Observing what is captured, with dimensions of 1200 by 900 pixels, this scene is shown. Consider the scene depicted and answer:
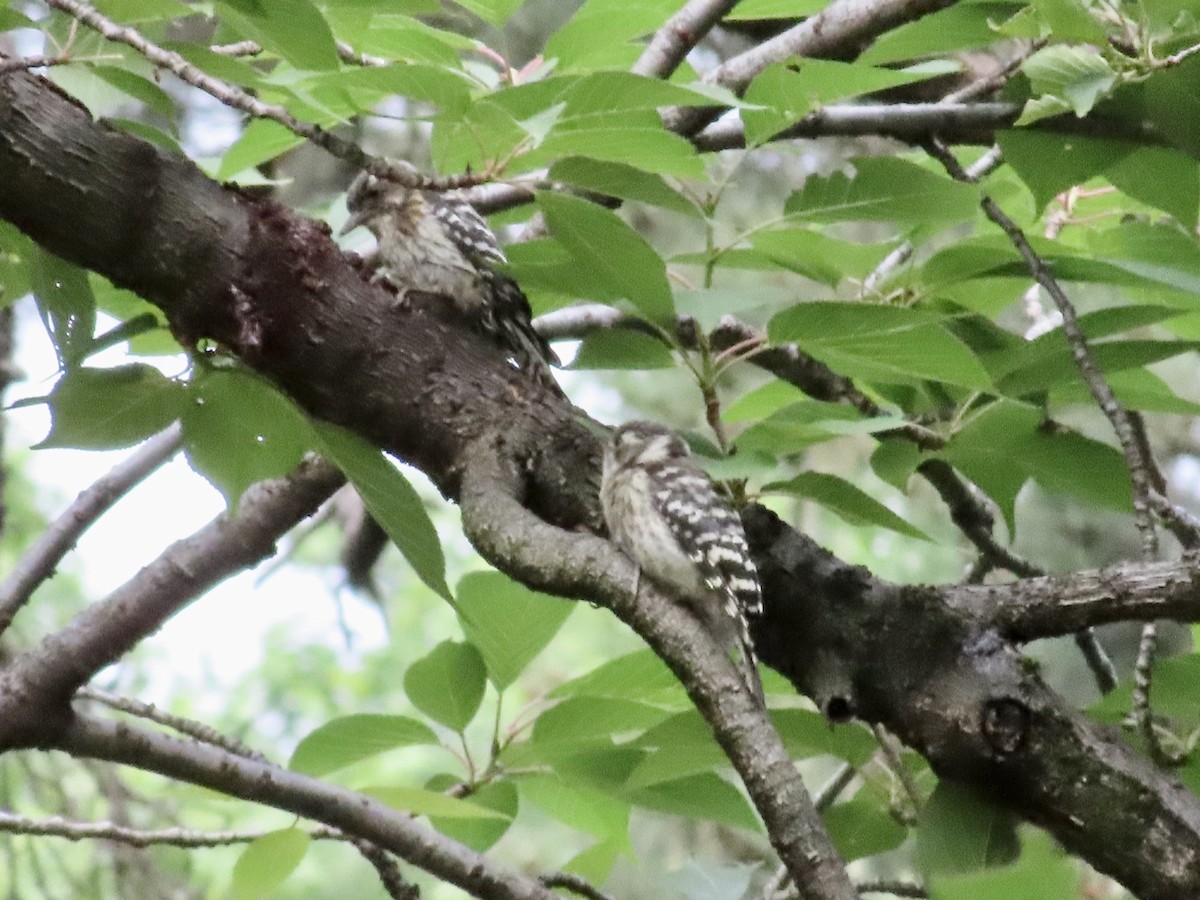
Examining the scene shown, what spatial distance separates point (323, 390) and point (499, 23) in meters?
0.57

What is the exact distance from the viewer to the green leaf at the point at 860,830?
85.7 inches

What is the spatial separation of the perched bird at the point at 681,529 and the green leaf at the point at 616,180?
0.47 m

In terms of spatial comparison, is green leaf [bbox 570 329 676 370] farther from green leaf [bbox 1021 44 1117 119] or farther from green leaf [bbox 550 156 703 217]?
green leaf [bbox 1021 44 1117 119]

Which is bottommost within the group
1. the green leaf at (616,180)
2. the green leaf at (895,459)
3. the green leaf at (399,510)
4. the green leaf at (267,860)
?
the green leaf at (267,860)

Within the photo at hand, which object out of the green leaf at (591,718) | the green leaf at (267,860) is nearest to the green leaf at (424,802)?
the green leaf at (267,860)

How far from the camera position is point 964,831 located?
195 cm

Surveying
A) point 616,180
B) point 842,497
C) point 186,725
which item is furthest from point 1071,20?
point 186,725

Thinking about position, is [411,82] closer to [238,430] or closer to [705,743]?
[238,430]

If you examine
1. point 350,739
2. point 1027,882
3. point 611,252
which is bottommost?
point 1027,882

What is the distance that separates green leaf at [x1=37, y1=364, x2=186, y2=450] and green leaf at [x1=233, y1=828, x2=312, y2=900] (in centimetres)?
70

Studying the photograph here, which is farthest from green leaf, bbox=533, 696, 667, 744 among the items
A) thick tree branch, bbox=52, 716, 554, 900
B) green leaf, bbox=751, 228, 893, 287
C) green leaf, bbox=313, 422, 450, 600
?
green leaf, bbox=751, 228, 893, 287

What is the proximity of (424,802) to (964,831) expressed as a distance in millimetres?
878

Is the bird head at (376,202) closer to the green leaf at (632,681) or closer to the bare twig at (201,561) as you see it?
the bare twig at (201,561)

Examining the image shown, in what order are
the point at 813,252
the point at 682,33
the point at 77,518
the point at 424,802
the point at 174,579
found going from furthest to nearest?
1. the point at 77,518
2. the point at 174,579
3. the point at 682,33
4. the point at 813,252
5. the point at 424,802
